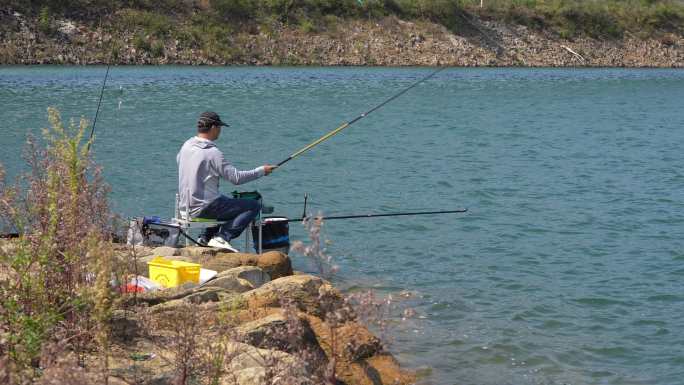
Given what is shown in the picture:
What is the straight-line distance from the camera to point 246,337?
568 cm

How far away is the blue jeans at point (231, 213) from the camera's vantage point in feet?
29.6

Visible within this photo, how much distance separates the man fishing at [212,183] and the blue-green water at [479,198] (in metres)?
1.42

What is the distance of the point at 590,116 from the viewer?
30.8 metres

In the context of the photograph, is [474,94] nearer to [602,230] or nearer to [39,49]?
[39,49]

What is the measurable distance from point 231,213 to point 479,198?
22.6 ft

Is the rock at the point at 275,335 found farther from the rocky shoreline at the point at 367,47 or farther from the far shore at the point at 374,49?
the far shore at the point at 374,49

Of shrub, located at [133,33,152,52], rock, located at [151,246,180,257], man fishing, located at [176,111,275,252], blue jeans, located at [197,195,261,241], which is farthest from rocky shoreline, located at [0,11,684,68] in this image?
rock, located at [151,246,180,257]

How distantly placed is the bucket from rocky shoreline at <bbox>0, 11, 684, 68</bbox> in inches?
1622

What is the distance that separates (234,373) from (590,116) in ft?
89.4

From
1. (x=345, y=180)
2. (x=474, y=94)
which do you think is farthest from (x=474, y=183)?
(x=474, y=94)

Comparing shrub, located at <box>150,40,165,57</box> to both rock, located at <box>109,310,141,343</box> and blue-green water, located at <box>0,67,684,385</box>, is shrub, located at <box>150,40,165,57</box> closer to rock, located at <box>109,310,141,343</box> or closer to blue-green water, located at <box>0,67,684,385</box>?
blue-green water, located at <box>0,67,684,385</box>

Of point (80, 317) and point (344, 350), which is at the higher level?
point (80, 317)

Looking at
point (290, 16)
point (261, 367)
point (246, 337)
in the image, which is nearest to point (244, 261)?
point (246, 337)

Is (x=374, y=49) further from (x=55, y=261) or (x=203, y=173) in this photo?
(x=55, y=261)
